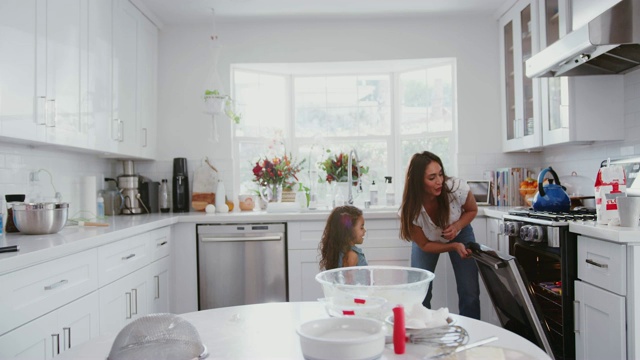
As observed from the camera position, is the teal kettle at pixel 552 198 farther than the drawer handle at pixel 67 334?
Yes

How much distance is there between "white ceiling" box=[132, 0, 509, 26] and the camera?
3.89m

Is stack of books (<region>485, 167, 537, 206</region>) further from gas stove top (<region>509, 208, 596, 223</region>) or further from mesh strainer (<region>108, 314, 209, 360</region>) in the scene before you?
mesh strainer (<region>108, 314, 209, 360</region>)

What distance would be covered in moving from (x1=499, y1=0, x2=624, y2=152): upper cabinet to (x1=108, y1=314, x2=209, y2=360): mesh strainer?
9.14 ft

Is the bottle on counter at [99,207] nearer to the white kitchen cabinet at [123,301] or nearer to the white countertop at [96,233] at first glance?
the white countertop at [96,233]

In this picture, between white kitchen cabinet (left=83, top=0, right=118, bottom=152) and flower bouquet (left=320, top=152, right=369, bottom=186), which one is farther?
flower bouquet (left=320, top=152, right=369, bottom=186)

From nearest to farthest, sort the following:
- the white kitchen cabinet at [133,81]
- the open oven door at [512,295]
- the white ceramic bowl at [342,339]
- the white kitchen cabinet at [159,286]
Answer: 1. the white ceramic bowl at [342,339]
2. the open oven door at [512,295]
3. the white kitchen cabinet at [159,286]
4. the white kitchen cabinet at [133,81]

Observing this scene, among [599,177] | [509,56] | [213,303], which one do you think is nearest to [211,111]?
[213,303]

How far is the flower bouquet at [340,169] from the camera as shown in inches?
162

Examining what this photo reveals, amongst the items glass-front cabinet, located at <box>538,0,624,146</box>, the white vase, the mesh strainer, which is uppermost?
the white vase

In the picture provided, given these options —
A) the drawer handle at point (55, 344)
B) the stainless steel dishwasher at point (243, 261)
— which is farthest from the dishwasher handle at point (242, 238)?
the drawer handle at point (55, 344)

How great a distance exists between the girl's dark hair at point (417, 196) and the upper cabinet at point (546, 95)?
0.88 metres

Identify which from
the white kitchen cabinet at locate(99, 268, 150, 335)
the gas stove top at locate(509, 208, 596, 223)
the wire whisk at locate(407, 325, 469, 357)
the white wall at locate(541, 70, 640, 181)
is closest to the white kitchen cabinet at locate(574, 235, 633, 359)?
the gas stove top at locate(509, 208, 596, 223)

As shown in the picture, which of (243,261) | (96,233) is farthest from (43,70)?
(243,261)

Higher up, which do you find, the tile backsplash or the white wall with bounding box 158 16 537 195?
the white wall with bounding box 158 16 537 195
